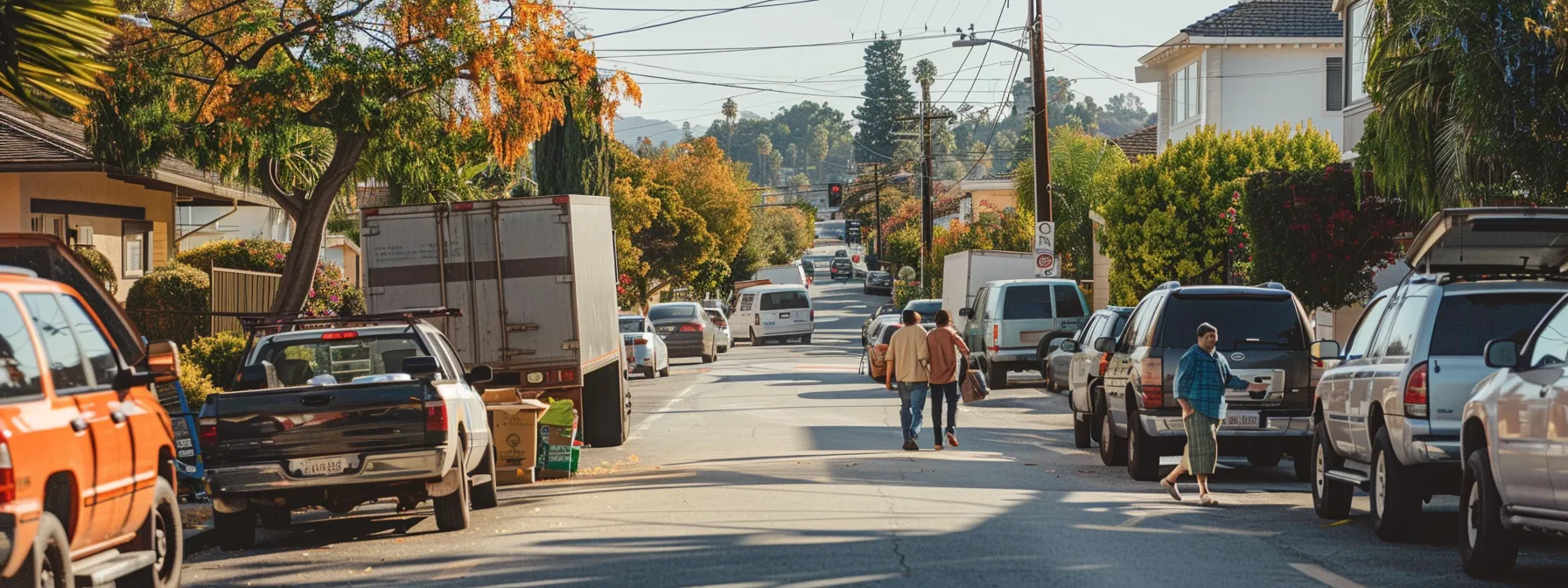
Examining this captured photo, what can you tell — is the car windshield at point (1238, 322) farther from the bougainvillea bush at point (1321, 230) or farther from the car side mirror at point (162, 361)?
the car side mirror at point (162, 361)

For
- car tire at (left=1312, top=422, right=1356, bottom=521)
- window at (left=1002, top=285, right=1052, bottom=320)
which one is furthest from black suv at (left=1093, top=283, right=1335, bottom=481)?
window at (left=1002, top=285, right=1052, bottom=320)

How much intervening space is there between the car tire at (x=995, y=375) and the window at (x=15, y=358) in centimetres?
2427

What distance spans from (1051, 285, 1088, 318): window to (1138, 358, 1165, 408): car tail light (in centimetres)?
1503

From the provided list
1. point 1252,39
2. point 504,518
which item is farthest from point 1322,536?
point 1252,39

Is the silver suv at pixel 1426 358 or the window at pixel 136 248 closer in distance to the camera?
the silver suv at pixel 1426 358

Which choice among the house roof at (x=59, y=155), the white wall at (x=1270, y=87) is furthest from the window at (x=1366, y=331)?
the white wall at (x=1270, y=87)

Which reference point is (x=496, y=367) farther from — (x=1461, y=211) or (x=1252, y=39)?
(x=1252, y=39)

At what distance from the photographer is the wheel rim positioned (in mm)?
9454

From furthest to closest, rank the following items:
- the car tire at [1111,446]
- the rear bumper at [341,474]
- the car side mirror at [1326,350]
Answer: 1. the car tire at [1111,446]
2. the car side mirror at [1326,350]
3. the rear bumper at [341,474]

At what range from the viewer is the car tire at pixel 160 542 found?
28.8ft

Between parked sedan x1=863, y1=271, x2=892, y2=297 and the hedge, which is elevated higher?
the hedge

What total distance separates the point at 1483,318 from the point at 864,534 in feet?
13.9

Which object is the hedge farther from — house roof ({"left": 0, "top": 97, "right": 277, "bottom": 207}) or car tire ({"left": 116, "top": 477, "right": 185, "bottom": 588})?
car tire ({"left": 116, "top": 477, "right": 185, "bottom": 588})

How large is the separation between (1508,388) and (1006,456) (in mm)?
9398
